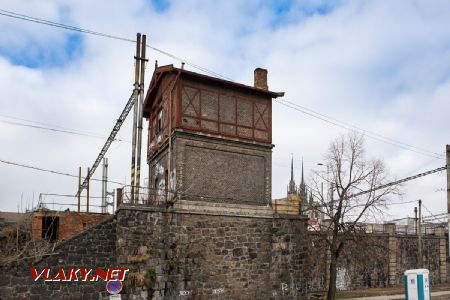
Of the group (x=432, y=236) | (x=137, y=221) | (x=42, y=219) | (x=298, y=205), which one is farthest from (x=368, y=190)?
(x=432, y=236)

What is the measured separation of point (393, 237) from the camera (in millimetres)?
36125

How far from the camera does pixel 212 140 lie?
931 inches

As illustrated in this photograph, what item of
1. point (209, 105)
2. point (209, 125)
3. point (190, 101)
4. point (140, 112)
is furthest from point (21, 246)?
point (209, 105)

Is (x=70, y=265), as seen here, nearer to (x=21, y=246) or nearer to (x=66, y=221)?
(x=21, y=246)

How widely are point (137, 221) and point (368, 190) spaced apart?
1158 cm

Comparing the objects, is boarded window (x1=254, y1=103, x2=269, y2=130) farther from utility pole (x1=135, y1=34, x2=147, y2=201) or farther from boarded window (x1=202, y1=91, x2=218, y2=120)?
utility pole (x1=135, y1=34, x2=147, y2=201)

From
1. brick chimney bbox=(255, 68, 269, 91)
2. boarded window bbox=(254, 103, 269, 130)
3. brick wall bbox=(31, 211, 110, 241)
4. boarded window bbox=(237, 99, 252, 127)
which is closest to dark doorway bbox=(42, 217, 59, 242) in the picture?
brick wall bbox=(31, 211, 110, 241)

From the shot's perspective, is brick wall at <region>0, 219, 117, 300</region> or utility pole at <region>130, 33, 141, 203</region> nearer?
brick wall at <region>0, 219, 117, 300</region>

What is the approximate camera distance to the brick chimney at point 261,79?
26.5 metres

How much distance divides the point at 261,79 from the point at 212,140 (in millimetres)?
5473

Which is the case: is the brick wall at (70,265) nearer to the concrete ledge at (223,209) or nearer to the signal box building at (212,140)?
the concrete ledge at (223,209)

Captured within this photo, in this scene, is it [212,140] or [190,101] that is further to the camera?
[212,140]

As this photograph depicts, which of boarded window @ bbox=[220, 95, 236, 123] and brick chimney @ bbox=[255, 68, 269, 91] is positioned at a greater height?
brick chimney @ bbox=[255, 68, 269, 91]

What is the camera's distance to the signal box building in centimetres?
2280
